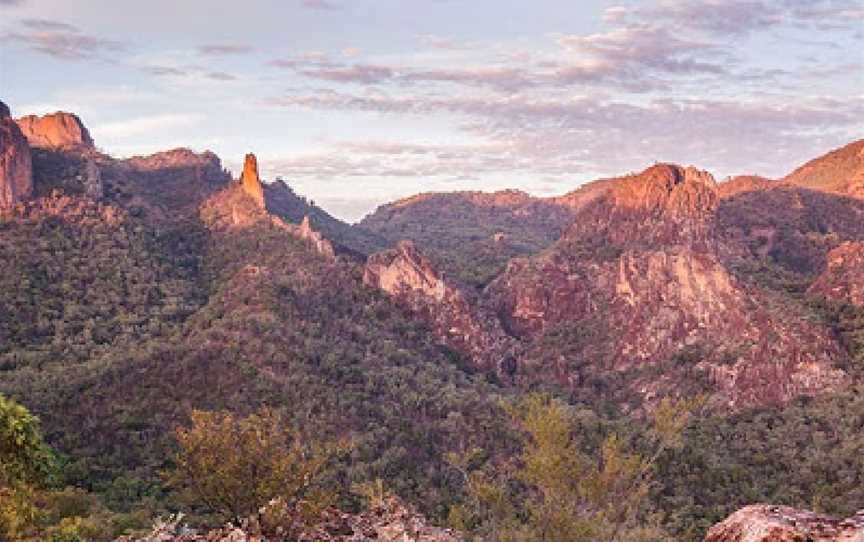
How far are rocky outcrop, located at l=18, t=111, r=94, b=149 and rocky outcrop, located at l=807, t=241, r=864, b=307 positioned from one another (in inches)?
5876

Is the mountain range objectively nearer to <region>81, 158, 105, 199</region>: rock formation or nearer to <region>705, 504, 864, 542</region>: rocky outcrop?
<region>81, 158, 105, 199</region>: rock formation

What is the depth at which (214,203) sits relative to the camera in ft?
481

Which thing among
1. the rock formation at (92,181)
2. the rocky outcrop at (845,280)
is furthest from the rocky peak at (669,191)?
the rock formation at (92,181)

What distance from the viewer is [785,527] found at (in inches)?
532

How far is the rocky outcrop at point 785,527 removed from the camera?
523 inches

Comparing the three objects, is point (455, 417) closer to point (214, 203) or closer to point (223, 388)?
point (223, 388)

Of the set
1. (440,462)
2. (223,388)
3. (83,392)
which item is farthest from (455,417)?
(83,392)

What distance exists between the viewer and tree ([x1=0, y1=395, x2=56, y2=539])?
18.3m

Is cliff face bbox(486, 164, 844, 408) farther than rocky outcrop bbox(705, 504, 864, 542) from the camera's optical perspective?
Yes

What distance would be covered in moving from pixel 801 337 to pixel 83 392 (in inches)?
3608

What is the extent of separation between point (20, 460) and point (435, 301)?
109 m

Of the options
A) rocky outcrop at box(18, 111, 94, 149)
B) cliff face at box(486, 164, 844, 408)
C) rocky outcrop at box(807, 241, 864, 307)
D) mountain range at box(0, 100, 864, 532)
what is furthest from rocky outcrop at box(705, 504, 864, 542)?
rocky outcrop at box(18, 111, 94, 149)

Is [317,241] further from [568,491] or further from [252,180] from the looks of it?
[568,491]

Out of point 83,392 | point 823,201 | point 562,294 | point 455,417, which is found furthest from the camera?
point 823,201
